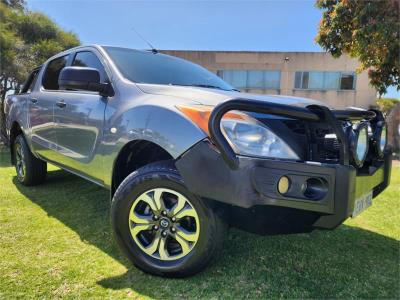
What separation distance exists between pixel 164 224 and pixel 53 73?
2.69m

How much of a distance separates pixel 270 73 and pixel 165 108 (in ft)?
66.6

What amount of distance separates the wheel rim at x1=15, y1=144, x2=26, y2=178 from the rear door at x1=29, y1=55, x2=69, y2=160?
1.99 ft

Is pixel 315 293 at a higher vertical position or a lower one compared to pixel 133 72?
lower

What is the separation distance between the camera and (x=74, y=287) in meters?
2.15

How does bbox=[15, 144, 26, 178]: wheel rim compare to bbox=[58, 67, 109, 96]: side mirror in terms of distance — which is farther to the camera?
bbox=[15, 144, 26, 178]: wheel rim

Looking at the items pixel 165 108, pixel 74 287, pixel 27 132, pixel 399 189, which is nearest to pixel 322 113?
pixel 165 108

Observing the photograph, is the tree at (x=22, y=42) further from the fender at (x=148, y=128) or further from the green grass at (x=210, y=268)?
the fender at (x=148, y=128)

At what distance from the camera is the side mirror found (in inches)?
103

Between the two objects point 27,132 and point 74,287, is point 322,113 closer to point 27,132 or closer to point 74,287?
point 74,287

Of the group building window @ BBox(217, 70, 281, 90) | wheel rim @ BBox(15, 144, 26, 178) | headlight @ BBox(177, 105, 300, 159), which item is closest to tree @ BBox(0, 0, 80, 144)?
wheel rim @ BBox(15, 144, 26, 178)

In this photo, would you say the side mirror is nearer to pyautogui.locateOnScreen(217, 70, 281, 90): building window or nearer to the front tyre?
the front tyre

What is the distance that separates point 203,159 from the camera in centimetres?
192

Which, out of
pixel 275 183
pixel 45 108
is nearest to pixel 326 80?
pixel 45 108

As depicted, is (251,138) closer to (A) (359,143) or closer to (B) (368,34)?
(A) (359,143)
